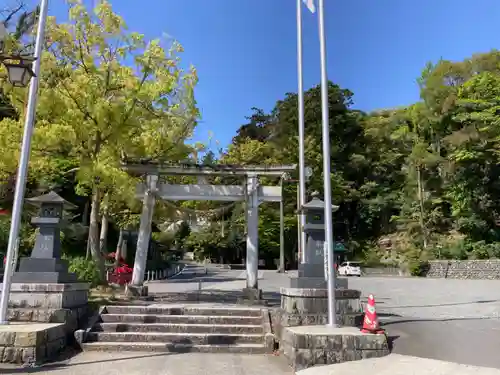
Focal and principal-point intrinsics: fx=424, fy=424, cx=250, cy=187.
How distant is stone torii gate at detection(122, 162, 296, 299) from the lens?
13.4 metres

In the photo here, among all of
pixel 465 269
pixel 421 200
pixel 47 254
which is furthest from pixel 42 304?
pixel 421 200

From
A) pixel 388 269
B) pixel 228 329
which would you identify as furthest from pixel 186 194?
pixel 388 269

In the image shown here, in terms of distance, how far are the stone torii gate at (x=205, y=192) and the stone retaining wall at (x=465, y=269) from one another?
23948 mm

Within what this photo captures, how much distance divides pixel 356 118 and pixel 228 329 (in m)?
43.8

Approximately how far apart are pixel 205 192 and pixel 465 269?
85.7ft

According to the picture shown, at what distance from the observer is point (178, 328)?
8883mm

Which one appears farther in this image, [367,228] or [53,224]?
[367,228]

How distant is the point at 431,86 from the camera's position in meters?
41.5

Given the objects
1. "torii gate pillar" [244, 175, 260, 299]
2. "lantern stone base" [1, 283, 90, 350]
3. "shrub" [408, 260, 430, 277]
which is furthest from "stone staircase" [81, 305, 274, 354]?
"shrub" [408, 260, 430, 277]

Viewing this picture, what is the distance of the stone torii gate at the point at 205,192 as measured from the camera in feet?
43.8

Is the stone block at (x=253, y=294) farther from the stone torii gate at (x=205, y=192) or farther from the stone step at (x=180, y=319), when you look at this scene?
the stone step at (x=180, y=319)

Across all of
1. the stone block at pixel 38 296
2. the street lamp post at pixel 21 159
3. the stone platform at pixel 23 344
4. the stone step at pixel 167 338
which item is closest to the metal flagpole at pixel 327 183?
the stone step at pixel 167 338

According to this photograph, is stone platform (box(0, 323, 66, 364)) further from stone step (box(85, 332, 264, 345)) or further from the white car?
the white car

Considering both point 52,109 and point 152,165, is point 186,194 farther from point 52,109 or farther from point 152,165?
point 52,109
